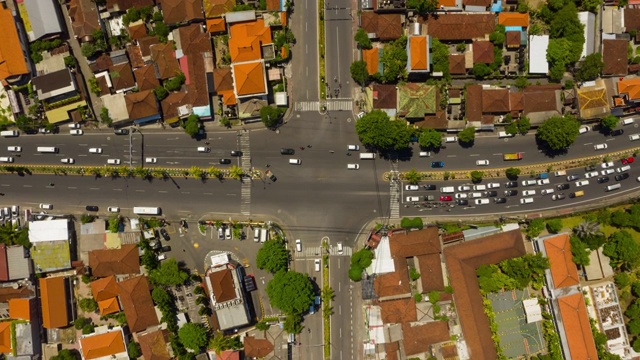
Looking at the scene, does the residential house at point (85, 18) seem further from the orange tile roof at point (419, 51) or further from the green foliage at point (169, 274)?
the orange tile roof at point (419, 51)

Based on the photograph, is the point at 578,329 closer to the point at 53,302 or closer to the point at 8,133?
Result: the point at 53,302

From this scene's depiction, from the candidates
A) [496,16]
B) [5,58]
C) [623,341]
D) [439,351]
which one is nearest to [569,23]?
[496,16]

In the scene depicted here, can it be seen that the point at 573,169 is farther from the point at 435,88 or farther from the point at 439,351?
the point at 439,351

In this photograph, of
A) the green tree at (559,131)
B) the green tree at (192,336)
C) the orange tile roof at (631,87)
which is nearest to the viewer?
the green tree at (559,131)

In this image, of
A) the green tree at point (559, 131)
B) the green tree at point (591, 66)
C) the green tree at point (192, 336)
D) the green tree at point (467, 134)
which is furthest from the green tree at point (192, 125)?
the green tree at point (591, 66)

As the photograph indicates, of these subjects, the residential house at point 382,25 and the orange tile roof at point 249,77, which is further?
the residential house at point 382,25

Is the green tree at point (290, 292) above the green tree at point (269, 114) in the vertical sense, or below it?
below

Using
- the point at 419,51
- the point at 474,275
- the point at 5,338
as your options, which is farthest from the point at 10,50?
the point at 474,275
